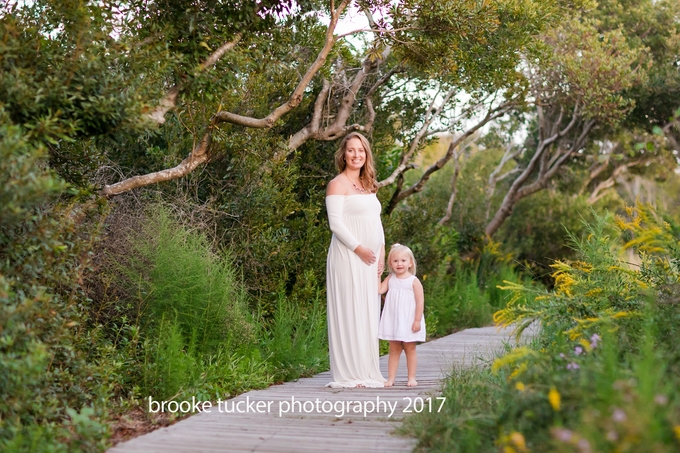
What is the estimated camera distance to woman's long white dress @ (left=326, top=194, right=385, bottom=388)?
6648mm

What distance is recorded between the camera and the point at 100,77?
4.81 m

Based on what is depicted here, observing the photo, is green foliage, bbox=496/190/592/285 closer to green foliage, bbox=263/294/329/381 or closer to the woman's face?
green foliage, bbox=263/294/329/381

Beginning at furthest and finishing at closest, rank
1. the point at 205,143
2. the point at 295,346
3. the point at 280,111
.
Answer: the point at 295,346 < the point at 280,111 < the point at 205,143

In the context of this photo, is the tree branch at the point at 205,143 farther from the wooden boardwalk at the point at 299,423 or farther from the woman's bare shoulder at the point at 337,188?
the wooden boardwalk at the point at 299,423

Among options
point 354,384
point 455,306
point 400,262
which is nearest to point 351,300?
point 400,262

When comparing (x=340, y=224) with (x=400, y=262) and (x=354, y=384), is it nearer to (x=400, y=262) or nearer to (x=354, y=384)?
(x=400, y=262)

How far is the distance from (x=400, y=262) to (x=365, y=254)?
0.38 m

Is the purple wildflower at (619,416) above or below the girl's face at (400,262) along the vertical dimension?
below

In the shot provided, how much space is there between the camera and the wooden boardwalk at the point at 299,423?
4.29 meters

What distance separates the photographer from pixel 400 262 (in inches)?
272

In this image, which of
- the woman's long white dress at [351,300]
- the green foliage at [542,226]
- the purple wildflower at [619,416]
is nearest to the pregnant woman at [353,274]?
the woman's long white dress at [351,300]

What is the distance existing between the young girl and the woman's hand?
28cm

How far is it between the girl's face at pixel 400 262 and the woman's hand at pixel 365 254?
0.26 m

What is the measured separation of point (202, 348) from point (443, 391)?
2302 millimetres
